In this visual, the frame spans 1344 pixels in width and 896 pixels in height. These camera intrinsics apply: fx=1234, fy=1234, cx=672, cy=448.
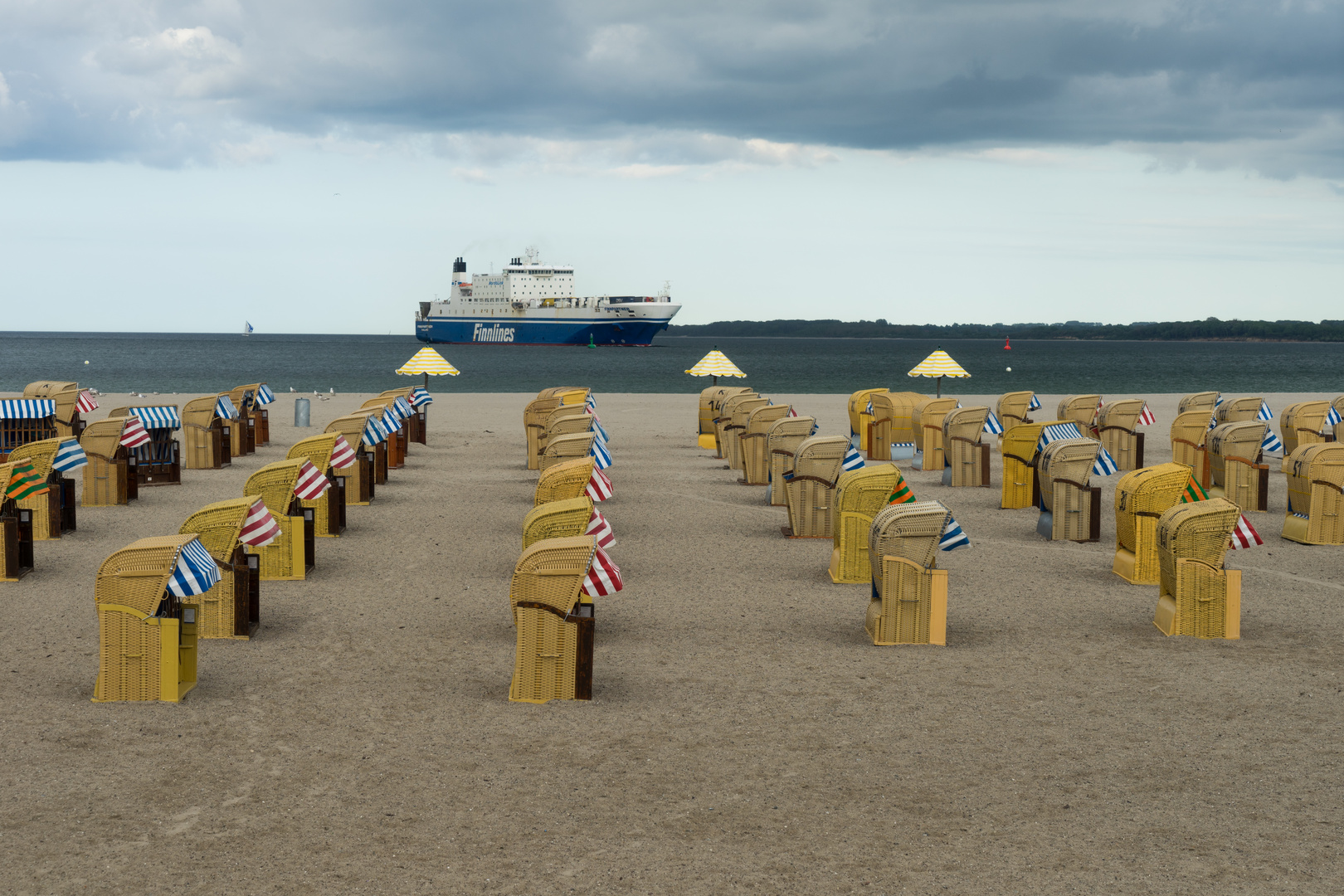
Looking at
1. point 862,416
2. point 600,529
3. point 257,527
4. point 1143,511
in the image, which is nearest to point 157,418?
point 257,527

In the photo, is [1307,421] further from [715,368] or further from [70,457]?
[70,457]

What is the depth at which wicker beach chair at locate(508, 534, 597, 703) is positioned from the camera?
22.9ft

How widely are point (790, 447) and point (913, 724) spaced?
29.1 feet

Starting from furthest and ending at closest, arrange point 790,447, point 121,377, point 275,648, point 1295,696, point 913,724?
point 121,377
point 790,447
point 275,648
point 1295,696
point 913,724

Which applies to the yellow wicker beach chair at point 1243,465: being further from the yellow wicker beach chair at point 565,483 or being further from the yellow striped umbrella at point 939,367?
the yellow striped umbrella at point 939,367

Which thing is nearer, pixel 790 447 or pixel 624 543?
pixel 624 543

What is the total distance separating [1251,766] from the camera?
5.90 metres

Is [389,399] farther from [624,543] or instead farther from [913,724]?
[913,724]

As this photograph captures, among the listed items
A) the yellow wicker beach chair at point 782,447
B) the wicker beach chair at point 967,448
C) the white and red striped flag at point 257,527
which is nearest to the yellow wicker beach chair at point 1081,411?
the wicker beach chair at point 967,448

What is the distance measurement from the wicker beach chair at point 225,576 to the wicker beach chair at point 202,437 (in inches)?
427

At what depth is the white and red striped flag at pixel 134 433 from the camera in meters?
15.2

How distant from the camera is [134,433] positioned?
50.5 ft

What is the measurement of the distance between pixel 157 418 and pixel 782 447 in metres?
8.38

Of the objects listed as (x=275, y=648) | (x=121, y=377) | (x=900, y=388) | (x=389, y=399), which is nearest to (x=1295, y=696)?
(x=275, y=648)
